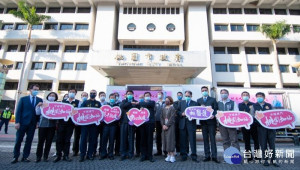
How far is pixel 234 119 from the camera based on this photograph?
14.6ft

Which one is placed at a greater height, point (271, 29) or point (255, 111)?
point (271, 29)

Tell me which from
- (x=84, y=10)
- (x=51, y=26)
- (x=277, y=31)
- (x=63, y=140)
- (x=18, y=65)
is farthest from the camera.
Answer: (x=84, y=10)

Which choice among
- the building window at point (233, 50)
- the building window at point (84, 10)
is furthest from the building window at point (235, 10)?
the building window at point (84, 10)

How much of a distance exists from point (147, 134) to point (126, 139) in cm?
67

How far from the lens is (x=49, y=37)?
74.3 ft

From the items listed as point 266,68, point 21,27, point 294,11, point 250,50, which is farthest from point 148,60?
point 294,11

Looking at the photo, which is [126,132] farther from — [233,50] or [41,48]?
[41,48]

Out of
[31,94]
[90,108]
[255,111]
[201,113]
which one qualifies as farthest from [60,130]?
[255,111]

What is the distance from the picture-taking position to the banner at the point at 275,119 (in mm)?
4266

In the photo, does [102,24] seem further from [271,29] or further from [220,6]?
[271,29]

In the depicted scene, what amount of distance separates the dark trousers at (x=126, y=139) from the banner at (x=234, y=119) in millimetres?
2612

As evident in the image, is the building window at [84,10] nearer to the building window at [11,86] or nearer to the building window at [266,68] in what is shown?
the building window at [11,86]

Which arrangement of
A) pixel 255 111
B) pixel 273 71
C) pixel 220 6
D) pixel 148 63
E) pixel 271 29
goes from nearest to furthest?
pixel 255 111
pixel 148 63
pixel 271 29
pixel 273 71
pixel 220 6

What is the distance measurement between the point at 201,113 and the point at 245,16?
24744 mm
